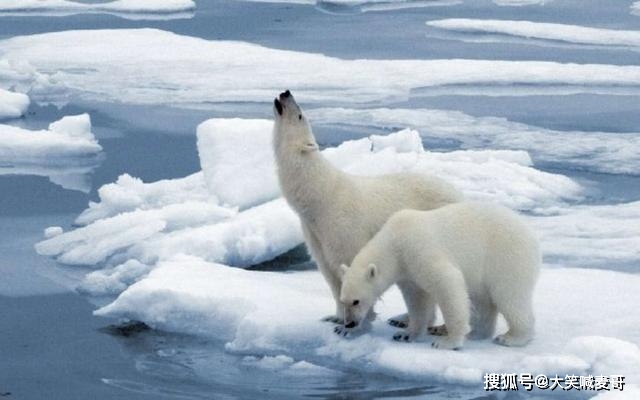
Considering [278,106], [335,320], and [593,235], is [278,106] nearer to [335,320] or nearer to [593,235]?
[335,320]

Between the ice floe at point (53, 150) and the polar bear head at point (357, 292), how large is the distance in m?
3.42

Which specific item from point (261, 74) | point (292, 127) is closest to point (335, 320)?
point (292, 127)

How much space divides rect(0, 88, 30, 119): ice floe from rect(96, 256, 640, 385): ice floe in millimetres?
4015

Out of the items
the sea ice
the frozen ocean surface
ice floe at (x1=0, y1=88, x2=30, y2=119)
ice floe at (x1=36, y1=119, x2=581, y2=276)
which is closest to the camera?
the frozen ocean surface

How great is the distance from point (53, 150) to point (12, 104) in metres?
1.37

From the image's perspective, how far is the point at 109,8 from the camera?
47.6 ft

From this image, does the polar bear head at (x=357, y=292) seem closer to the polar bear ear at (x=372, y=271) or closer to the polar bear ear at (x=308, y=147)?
the polar bear ear at (x=372, y=271)

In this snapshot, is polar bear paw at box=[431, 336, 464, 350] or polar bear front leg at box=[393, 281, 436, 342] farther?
polar bear front leg at box=[393, 281, 436, 342]

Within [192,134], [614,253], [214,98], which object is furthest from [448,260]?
[214,98]

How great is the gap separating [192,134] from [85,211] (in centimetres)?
206

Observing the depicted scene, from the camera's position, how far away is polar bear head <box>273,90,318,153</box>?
4.53m

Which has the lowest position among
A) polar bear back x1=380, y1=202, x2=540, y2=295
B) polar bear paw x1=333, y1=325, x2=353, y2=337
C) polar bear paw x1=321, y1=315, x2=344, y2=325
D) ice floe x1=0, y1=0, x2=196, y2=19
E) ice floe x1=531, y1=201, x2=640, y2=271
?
ice floe x1=0, y1=0, x2=196, y2=19

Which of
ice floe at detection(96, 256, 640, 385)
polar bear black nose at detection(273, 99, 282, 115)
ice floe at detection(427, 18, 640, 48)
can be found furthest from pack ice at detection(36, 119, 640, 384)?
ice floe at detection(427, 18, 640, 48)

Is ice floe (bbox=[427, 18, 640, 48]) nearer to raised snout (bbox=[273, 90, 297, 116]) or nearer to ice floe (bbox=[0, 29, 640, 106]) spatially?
ice floe (bbox=[0, 29, 640, 106])
